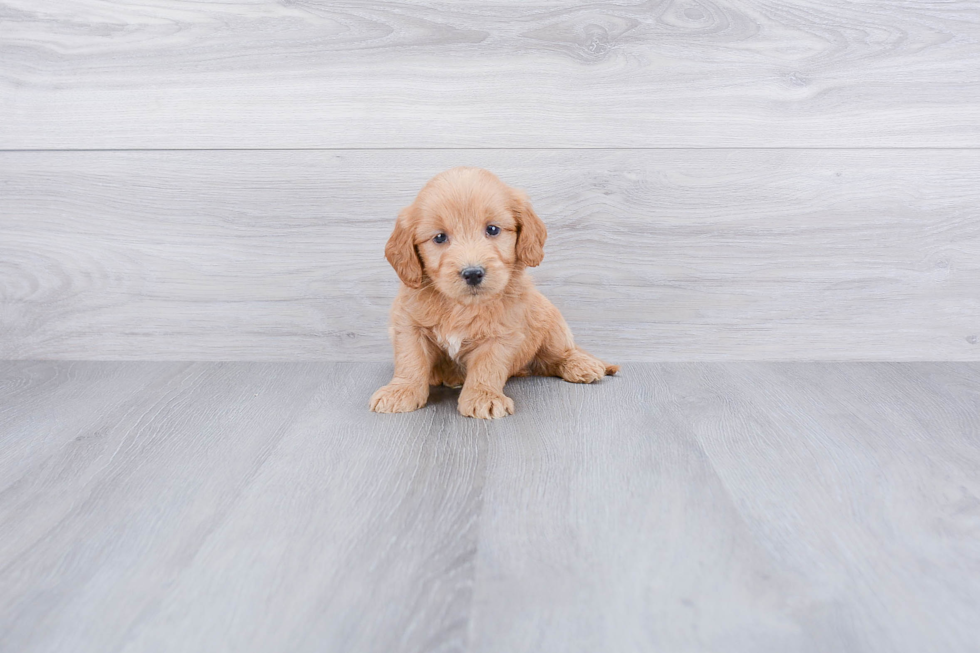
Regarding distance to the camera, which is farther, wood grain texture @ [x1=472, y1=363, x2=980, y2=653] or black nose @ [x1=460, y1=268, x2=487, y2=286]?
black nose @ [x1=460, y1=268, x2=487, y2=286]

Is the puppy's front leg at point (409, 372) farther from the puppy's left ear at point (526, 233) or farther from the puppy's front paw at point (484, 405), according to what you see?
the puppy's left ear at point (526, 233)

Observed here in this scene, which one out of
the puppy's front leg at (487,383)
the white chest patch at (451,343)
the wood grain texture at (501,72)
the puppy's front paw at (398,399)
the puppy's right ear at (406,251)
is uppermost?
the wood grain texture at (501,72)

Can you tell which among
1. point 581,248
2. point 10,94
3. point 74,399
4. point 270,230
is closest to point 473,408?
point 581,248

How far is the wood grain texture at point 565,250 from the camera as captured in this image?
72.9 inches

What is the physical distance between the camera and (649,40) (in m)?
1.79

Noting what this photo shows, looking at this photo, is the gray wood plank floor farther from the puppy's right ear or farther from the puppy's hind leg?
the puppy's right ear

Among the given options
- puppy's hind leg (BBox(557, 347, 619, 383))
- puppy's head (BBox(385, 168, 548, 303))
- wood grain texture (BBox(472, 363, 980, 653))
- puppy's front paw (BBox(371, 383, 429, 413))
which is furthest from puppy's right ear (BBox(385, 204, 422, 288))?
puppy's hind leg (BBox(557, 347, 619, 383))

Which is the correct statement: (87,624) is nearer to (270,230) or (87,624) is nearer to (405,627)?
(405,627)

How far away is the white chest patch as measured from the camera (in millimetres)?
1532

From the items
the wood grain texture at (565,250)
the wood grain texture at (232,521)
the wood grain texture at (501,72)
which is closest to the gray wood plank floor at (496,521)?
the wood grain texture at (232,521)

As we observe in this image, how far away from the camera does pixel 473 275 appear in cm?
139

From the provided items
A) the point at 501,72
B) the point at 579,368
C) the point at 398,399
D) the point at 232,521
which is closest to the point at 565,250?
the point at 579,368

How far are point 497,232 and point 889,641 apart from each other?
0.99 metres

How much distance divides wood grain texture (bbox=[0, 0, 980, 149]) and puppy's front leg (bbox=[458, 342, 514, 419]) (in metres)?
0.61
